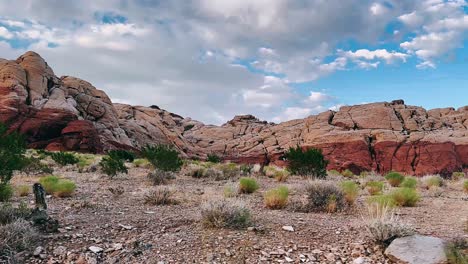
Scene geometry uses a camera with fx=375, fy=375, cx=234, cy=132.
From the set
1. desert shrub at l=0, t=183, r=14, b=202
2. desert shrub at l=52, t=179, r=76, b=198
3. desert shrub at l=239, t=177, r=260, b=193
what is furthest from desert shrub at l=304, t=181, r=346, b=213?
desert shrub at l=0, t=183, r=14, b=202

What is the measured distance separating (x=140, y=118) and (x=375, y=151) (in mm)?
42261

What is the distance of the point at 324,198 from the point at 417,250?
440 centimetres

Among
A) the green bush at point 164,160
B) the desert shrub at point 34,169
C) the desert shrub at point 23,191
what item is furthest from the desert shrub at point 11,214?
the green bush at point 164,160

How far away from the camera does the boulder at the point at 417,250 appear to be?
17.3 ft

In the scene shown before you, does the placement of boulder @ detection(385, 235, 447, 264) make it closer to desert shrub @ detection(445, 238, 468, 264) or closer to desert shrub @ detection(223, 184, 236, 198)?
desert shrub @ detection(445, 238, 468, 264)

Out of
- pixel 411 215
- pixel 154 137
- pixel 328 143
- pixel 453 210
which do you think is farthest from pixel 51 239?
pixel 154 137

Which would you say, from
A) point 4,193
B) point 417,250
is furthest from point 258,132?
point 417,250

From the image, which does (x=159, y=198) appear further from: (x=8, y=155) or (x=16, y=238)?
(x=16, y=238)

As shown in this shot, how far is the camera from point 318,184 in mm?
10484

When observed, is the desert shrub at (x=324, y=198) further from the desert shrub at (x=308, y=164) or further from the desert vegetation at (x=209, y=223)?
the desert shrub at (x=308, y=164)

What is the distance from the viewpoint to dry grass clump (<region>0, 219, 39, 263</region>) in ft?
18.2

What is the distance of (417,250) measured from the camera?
18.0ft

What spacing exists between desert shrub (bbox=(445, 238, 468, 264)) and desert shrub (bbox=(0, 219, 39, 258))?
6160mm

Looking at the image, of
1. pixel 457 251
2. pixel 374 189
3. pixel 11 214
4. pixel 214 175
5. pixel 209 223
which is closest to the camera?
pixel 457 251
